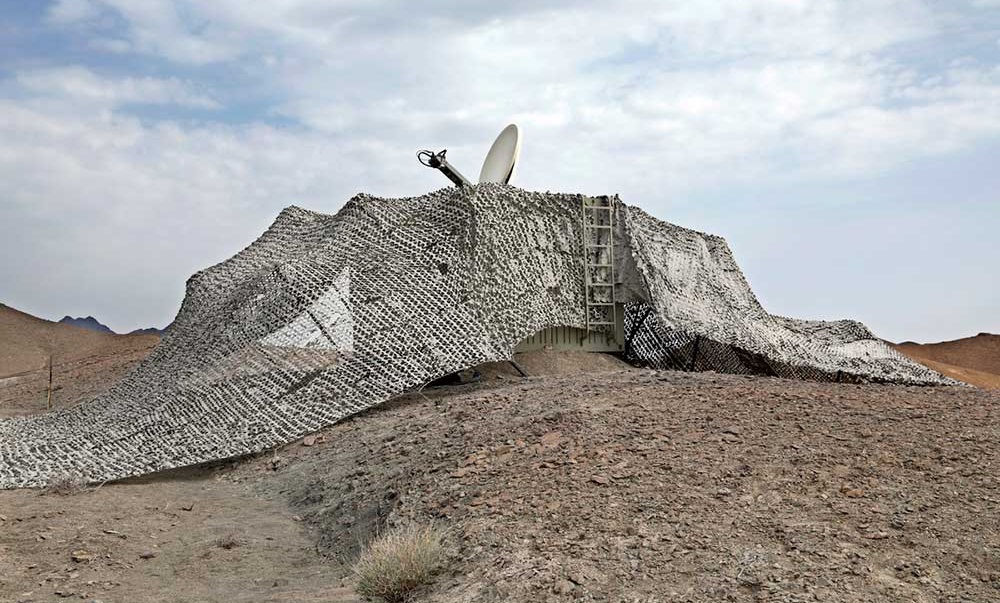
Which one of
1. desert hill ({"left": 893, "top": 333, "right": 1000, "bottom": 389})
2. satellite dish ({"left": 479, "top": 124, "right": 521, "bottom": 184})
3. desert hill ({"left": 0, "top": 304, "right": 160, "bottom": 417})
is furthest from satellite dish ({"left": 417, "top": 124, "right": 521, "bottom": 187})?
desert hill ({"left": 893, "top": 333, "right": 1000, "bottom": 389})

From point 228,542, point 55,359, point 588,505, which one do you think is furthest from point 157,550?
point 55,359

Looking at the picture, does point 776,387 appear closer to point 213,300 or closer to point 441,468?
point 441,468

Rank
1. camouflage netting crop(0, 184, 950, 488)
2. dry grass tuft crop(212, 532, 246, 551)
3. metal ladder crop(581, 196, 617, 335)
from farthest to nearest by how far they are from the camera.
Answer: metal ladder crop(581, 196, 617, 335) → camouflage netting crop(0, 184, 950, 488) → dry grass tuft crop(212, 532, 246, 551)

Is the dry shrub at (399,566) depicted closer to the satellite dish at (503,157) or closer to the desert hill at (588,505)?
the desert hill at (588,505)

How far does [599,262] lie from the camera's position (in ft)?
37.5

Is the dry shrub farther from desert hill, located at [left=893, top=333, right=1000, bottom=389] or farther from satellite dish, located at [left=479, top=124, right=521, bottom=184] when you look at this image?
desert hill, located at [left=893, top=333, right=1000, bottom=389]

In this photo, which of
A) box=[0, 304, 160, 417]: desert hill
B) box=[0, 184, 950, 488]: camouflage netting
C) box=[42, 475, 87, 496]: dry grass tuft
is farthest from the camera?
box=[0, 304, 160, 417]: desert hill

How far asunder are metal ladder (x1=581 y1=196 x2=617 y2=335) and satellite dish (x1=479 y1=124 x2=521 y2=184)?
109 centimetres

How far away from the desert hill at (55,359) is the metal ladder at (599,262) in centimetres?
774

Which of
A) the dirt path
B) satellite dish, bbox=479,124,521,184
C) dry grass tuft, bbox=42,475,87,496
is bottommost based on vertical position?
the dirt path

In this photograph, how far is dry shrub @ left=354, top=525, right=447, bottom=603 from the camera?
14.7 feet

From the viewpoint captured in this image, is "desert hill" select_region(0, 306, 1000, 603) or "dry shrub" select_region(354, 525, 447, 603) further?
"dry shrub" select_region(354, 525, 447, 603)

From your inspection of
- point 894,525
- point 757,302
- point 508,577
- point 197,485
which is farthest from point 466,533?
point 757,302

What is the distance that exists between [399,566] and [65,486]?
4317 mm
